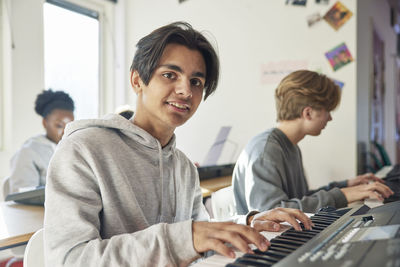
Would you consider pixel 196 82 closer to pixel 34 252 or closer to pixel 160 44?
pixel 160 44

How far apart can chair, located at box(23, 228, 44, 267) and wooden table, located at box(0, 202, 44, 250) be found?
1.47ft

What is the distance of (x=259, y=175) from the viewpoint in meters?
1.36

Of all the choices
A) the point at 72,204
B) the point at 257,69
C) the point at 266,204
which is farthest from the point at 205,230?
the point at 257,69

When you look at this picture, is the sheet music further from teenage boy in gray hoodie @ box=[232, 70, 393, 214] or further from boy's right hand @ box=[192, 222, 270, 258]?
boy's right hand @ box=[192, 222, 270, 258]

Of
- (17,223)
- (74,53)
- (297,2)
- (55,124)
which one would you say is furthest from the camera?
(74,53)

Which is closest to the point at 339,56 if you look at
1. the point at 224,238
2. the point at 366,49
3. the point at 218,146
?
the point at 366,49

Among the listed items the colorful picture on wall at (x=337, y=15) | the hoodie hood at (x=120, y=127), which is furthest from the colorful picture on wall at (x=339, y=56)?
the hoodie hood at (x=120, y=127)

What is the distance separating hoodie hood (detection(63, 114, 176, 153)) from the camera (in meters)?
0.87

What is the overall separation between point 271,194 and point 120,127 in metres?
0.65

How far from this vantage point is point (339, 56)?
2701 millimetres

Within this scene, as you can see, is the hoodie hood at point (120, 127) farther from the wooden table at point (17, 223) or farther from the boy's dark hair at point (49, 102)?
the boy's dark hair at point (49, 102)

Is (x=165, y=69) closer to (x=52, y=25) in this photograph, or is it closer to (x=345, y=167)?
(x=345, y=167)

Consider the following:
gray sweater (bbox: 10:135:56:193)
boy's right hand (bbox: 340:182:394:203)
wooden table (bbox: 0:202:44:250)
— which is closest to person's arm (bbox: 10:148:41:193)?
gray sweater (bbox: 10:135:56:193)

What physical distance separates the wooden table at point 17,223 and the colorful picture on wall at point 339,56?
2215mm
